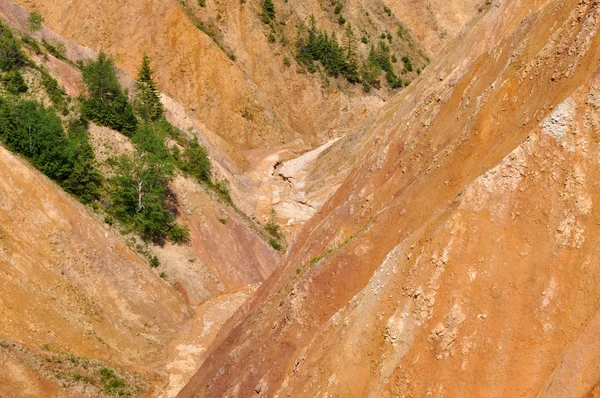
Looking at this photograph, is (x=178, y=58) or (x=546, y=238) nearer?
(x=546, y=238)

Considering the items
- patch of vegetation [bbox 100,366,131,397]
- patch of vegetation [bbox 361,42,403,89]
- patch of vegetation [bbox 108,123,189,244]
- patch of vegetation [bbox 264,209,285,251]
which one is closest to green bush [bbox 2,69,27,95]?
Answer: patch of vegetation [bbox 108,123,189,244]

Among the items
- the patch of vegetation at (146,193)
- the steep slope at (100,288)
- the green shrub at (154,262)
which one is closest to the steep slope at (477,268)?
the steep slope at (100,288)

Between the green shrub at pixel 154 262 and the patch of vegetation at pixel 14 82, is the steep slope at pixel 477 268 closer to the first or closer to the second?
the green shrub at pixel 154 262

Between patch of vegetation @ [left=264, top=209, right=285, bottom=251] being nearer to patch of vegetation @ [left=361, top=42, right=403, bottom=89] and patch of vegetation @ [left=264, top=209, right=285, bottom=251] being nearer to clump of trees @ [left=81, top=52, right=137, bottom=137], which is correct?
clump of trees @ [left=81, top=52, right=137, bottom=137]

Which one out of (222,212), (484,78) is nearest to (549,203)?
(484,78)

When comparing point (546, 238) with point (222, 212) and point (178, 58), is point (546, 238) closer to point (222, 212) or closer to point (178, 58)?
point (222, 212)
